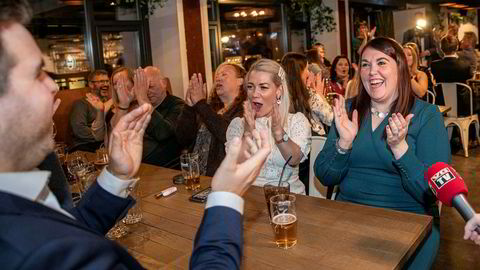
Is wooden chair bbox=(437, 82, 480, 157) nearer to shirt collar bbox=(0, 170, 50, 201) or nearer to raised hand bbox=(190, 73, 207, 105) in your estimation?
raised hand bbox=(190, 73, 207, 105)

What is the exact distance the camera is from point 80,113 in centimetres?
436

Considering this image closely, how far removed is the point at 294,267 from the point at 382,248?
30cm

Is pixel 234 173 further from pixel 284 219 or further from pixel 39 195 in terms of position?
pixel 284 219

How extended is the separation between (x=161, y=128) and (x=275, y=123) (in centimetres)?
131

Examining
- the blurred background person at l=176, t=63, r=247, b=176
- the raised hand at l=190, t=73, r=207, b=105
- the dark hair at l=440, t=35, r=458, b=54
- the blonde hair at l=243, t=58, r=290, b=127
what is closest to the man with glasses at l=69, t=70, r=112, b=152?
the blurred background person at l=176, t=63, r=247, b=176

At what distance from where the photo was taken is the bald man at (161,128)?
333cm

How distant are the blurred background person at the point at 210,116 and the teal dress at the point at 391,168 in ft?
3.16

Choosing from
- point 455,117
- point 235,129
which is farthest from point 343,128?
point 455,117

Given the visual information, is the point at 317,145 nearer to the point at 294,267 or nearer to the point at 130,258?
the point at 294,267

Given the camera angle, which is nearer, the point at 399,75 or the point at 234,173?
the point at 234,173

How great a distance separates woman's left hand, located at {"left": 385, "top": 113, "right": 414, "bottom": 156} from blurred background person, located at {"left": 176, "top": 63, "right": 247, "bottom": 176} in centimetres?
133

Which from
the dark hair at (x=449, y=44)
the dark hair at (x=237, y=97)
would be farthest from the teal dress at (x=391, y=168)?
the dark hair at (x=449, y=44)

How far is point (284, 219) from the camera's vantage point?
1.42 m

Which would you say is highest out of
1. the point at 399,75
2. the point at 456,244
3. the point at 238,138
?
the point at 399,75
